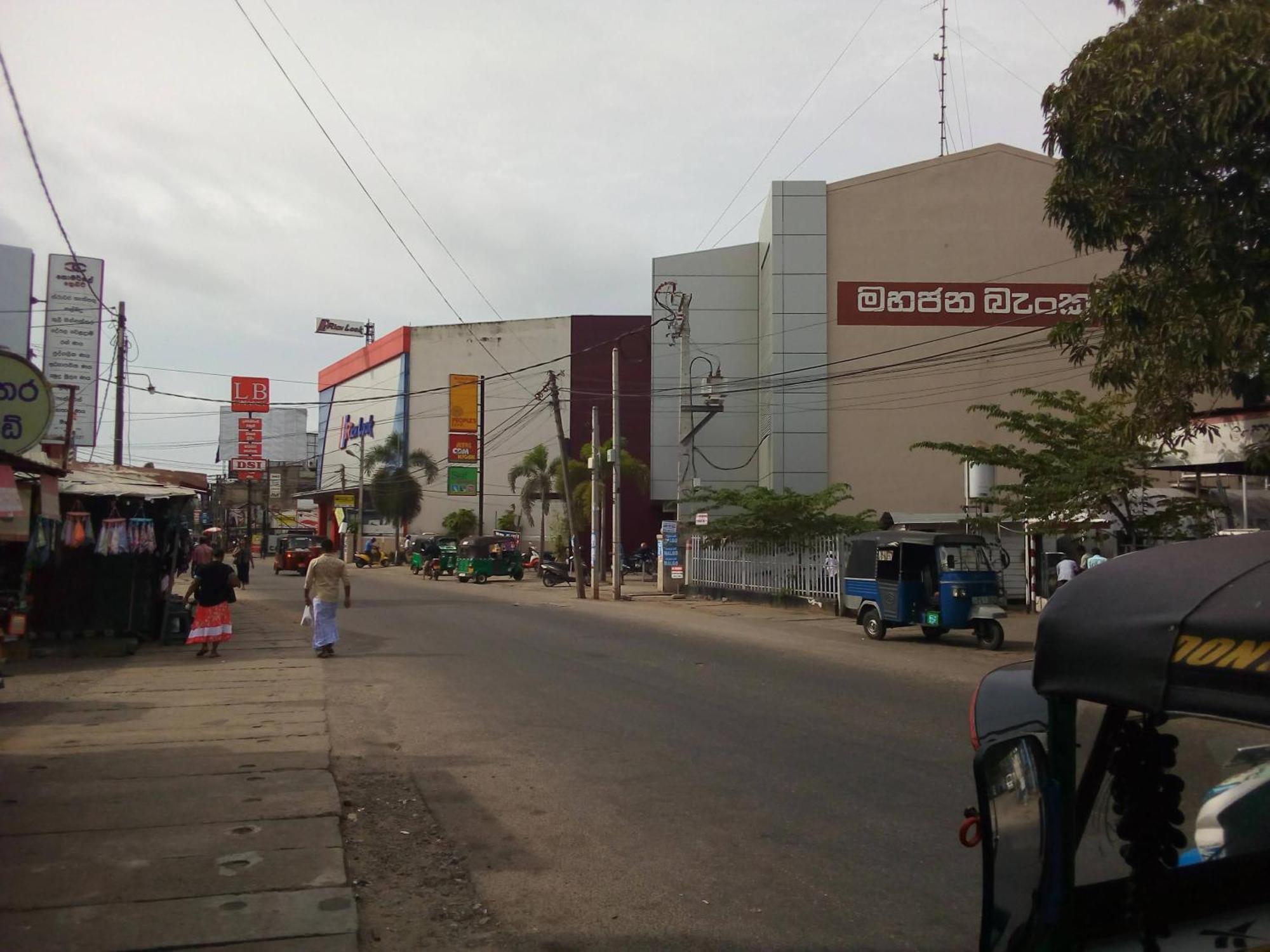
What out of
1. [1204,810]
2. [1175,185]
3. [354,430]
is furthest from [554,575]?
[354,430]

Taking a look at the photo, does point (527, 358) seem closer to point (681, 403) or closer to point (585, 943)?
point (681, 403)

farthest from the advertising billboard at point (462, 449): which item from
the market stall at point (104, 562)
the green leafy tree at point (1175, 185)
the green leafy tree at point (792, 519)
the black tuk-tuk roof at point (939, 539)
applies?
the green leafy tree at point (1175, 185)

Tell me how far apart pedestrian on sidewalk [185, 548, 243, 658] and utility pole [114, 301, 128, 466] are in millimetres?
14103

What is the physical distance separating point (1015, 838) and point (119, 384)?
100ft

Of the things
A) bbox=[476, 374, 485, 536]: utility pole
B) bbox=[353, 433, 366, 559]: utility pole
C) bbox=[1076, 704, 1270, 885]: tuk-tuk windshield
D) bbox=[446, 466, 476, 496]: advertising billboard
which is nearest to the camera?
bbox=[1076, 704, 1270, 885]: tuk-tuk windshield

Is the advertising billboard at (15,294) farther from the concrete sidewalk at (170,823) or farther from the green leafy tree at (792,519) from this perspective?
the concrete sidewalk at (170,823)

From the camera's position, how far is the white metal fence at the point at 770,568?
26.5m

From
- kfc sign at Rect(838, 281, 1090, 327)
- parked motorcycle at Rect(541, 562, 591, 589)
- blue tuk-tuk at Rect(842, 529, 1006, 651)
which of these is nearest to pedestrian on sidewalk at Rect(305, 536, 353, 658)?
blue tuk-tuk at Rect(842, 529, 1006, 651)

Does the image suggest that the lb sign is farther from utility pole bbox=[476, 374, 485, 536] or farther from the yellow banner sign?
the yellow banner sign

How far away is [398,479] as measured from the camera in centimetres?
6812

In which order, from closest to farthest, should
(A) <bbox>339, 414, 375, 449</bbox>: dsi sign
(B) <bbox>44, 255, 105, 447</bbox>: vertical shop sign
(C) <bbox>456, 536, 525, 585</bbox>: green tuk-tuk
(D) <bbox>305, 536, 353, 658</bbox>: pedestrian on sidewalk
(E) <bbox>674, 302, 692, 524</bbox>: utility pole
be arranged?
(D) <bbox>305, 536, 353, 658</bbox>: pedestrian on sidewalk → (B) <bbox>44, 255, 105, 447</bbox>: vertical shop sign → (E) <bbox>674, 302, 692, 524</bbox>: utility pole → (C) <bbox>456, 536, 525, 585</bbox>: green tuk-tuk → (A) <bbox>339, 414, 375, 449</bbox>: dsi sign

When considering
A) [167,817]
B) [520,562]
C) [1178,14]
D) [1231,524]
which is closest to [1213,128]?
[1178,14]

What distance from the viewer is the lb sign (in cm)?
1005

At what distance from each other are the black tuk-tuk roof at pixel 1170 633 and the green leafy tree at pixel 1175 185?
31.2ft
